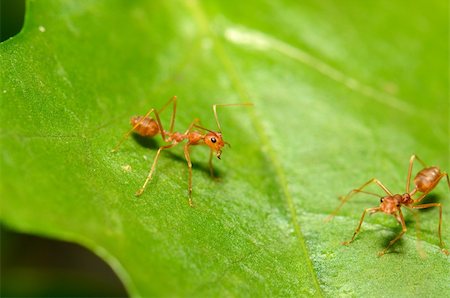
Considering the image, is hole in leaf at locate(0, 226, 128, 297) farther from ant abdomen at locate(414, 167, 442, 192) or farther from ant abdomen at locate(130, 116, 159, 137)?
ant abdomen at locate(414, 167, 442, 192)

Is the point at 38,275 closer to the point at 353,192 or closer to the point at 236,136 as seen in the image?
the point at 236,136

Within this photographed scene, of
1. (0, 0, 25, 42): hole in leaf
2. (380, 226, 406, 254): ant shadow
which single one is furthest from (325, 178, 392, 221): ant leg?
(0, 0, 25, 42): hole in leaf

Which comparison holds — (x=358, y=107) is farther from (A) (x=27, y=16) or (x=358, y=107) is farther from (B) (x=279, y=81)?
(A) (x=27, y=16)

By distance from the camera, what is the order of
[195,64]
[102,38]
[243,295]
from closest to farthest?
[243,295] < [102,38] < [195,64]

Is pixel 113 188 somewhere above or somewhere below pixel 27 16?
below

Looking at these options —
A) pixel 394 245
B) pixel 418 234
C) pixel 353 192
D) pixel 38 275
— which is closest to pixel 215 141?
pixel 353 192

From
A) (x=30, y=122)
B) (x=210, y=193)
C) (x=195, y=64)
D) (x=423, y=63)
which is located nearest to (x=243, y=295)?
(x=210, y=193)
